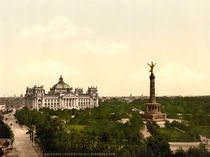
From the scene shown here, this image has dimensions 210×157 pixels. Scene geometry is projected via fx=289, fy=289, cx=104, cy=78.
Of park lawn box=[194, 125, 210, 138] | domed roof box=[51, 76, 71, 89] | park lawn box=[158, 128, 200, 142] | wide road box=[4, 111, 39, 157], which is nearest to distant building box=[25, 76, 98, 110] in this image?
domed roof box=[51, 76, 71, 89]

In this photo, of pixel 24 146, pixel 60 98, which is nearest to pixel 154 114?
pixel 24 146

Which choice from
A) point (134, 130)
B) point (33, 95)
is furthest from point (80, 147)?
point (33, 95)

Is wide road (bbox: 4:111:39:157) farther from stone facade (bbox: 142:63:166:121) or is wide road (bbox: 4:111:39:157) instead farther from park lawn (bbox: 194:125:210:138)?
park lawn (bbox: 194:125:210:138)

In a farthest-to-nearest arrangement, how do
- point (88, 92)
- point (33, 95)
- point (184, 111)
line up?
point (88, 92) → point (33, 95) → point (184, 111)

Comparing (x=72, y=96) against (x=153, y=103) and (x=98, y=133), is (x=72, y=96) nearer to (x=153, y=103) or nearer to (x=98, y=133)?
(x=153, y=103)

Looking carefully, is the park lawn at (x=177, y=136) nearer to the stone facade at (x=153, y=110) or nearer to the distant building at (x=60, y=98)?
the stone facade at (x=153, y=110)

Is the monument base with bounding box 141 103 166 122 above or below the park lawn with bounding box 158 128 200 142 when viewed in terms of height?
above

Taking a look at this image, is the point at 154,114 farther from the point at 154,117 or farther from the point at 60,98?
the point at 60,98
